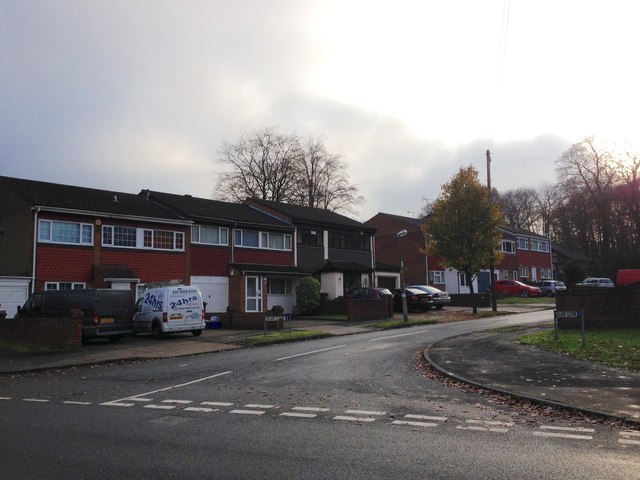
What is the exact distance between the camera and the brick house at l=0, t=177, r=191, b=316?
24.5 metres

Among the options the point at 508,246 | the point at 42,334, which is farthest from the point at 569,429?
the point at 508,246

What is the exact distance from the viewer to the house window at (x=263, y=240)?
34.0 m

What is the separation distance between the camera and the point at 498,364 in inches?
516

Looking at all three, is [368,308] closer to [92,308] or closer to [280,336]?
[280,336]

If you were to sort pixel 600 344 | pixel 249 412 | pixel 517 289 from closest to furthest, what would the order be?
1. pixel 249 412
2. pixel 600 344
3. pixel 517 289

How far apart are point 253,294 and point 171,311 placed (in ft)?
36.2

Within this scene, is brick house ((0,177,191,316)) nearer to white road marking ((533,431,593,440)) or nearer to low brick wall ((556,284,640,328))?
low brick wall ((556,284,640,328))

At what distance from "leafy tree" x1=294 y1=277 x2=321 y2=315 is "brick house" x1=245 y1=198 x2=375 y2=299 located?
5.57 feet

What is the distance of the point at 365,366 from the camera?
13641 millimetres

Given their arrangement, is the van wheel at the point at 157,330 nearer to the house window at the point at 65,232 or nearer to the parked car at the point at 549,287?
the house window at the point at 65,232

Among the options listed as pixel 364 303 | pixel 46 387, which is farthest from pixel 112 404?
pixel 364 303

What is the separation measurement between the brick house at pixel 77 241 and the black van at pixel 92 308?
13.4ft

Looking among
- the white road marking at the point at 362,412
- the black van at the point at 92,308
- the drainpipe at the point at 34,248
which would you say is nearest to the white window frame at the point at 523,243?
the black van at the point at 92,308

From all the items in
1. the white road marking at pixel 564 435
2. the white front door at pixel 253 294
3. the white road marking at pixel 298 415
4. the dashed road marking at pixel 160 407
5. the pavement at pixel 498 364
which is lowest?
the white road marking at pixel 564 435
